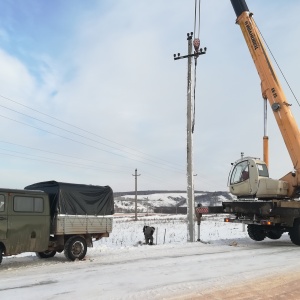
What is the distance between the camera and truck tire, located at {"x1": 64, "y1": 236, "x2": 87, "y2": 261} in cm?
1131

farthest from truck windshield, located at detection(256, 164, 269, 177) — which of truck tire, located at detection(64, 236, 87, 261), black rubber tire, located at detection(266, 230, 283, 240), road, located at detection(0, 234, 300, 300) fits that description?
truck tire, located at detection(64, 236, 87, 261)

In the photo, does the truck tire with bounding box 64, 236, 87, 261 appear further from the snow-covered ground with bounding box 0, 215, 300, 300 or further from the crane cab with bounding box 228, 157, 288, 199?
the crane cab with bounding box 228, 157, 288, 199

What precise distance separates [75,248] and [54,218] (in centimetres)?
108

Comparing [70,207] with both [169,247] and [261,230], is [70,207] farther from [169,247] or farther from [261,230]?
[261,230]

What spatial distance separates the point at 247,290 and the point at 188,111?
11.9 meters

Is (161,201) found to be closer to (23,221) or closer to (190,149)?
(190,149)

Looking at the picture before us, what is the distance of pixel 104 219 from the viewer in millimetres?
12508

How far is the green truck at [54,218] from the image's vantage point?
10.2m

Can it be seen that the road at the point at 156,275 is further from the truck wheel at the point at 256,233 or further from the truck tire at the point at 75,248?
the truck wheel at the point at 256,233

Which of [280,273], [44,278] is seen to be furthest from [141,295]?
[280,273]

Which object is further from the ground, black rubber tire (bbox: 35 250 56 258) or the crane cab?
the crane cab

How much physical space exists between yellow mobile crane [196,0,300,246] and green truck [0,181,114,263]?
5.84m

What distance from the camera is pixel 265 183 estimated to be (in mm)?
15883

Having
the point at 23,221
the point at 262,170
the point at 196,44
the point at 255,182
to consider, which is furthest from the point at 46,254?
the point at 196,44
